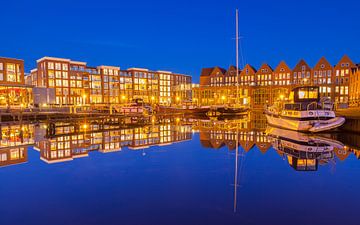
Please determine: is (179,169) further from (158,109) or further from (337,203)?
Result: (158,109)

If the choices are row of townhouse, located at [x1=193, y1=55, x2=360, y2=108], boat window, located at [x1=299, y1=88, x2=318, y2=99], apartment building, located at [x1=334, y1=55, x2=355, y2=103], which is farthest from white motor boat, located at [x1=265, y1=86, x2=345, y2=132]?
apartment building, located at [x1=334, y1=55, x2=355, y2=103]

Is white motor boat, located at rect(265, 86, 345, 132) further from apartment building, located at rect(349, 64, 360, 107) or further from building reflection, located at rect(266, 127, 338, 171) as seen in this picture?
apartment building, located at rect(349, 64, 360, 107)

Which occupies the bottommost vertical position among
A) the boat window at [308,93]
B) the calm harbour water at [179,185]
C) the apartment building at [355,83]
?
the calm harbour water at [179,185]

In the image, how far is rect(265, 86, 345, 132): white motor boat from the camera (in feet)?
89.7

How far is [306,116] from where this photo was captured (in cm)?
2738

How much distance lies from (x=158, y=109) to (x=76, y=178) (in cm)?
5557

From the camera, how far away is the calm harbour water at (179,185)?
26.0 ft

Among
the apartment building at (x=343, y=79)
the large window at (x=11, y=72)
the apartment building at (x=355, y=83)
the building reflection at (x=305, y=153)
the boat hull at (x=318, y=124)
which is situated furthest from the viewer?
the apartment building at (x=343, y=79)

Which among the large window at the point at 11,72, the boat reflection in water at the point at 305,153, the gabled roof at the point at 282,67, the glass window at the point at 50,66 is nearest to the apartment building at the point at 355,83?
the gabled roof at the point at 282,67

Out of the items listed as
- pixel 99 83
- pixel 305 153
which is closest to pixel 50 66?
pixel 99 83

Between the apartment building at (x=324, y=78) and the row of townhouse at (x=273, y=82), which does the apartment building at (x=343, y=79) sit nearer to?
the row of townhouse at (x=273, y=82)

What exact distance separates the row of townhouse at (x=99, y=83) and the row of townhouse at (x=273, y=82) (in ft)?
40.5

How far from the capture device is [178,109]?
216 feet

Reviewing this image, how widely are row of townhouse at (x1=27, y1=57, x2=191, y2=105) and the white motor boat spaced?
55096mm
